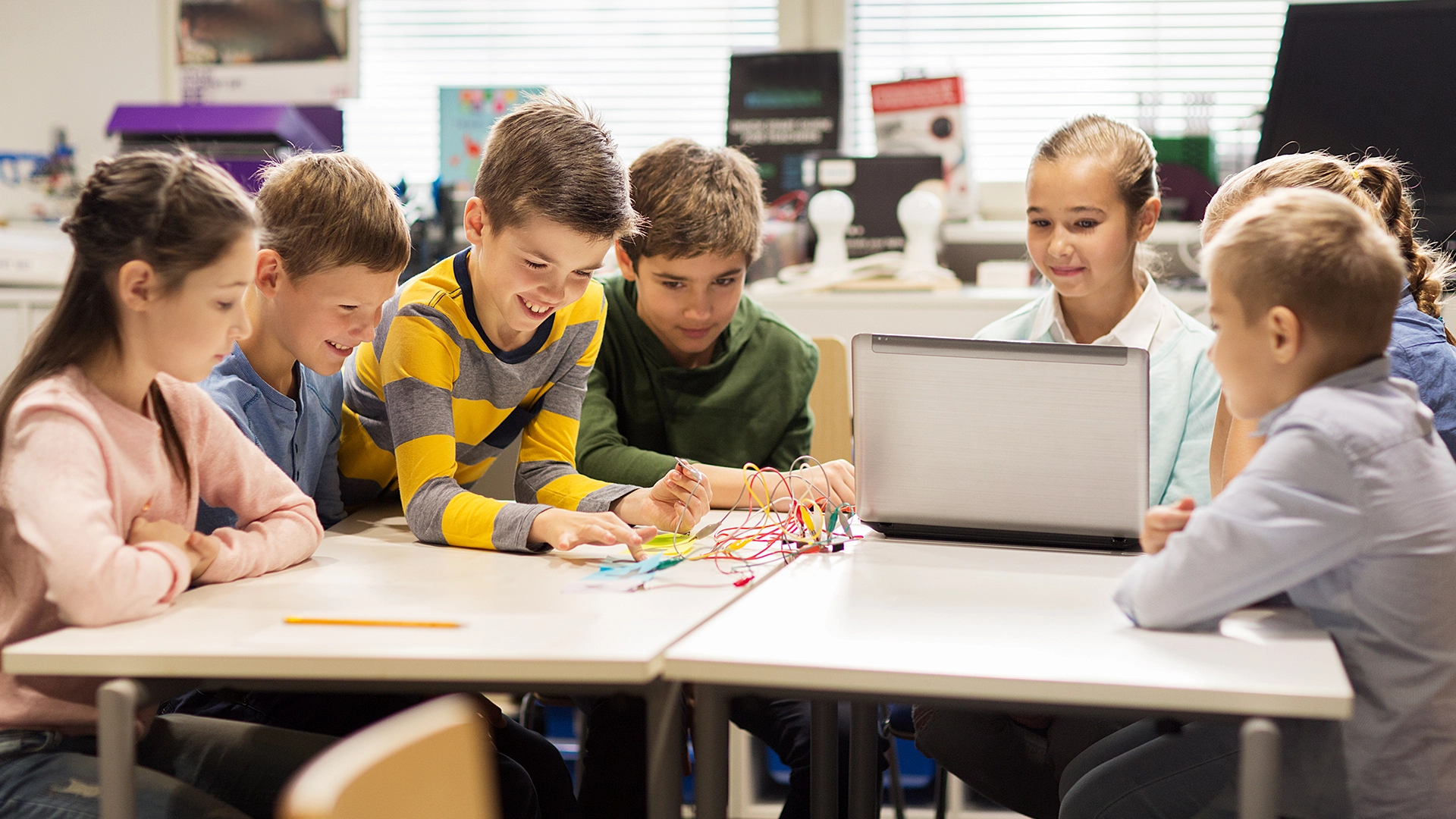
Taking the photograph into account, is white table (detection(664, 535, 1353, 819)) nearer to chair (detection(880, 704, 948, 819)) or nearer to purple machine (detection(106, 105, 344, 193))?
chair (detection(880, 704, 948, 819))

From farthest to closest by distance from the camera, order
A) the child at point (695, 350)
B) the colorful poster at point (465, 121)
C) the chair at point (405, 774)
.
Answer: the colorful poster at point (465, 121) → the child at point (695, 350) → the chair at point (405, 774)

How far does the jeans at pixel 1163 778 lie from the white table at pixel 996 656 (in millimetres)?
120

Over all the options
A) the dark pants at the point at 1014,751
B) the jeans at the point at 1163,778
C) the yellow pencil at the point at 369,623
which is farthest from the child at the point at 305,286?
the jeans at the point at 1163,778

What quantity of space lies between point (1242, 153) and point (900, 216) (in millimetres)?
910

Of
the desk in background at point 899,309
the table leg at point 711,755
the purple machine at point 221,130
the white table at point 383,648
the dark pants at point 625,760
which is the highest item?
the purple machine at point 221,130

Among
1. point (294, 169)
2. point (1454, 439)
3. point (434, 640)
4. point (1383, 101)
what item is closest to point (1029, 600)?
point (434, 640)

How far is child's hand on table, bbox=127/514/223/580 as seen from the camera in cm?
115

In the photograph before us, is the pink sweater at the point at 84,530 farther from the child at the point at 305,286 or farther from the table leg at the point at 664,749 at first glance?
the table leg at the point at 664,749

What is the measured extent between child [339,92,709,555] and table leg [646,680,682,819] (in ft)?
1.14

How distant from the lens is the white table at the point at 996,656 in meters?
0.88

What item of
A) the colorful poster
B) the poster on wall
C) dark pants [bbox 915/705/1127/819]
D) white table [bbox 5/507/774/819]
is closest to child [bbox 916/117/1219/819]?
dark pants [bbox 915/705/1127/819]

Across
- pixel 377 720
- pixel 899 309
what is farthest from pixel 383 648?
pixel 899 309

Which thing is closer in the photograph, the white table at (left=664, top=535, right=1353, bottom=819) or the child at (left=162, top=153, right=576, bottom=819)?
the white table at (left=664, top=535, right=1353, bottom=819)

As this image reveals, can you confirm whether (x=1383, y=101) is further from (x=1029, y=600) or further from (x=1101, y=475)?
(x=1029, y=600)
